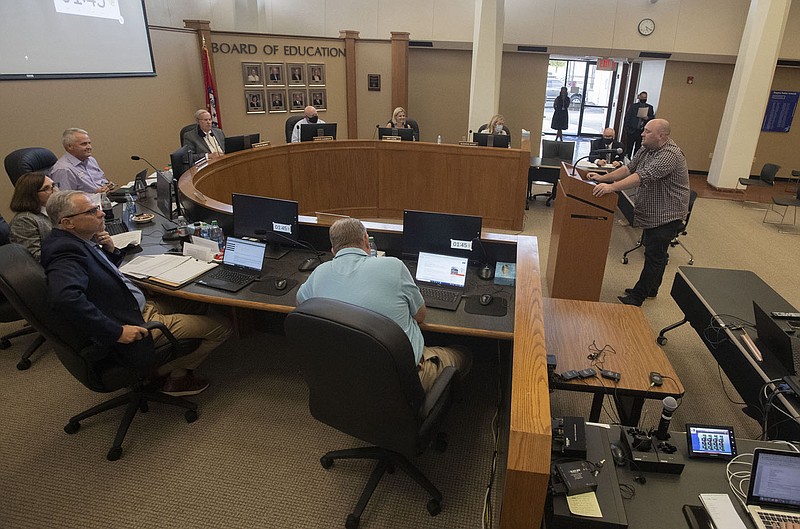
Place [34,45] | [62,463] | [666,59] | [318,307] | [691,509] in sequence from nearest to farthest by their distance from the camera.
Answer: [691,509], [318,307], [62,463], [34,45], [666,59]

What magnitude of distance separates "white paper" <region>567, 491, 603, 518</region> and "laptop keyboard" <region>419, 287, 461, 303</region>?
4.21 ft

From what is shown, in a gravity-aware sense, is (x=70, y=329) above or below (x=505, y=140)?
below

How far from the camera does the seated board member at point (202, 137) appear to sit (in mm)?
5848

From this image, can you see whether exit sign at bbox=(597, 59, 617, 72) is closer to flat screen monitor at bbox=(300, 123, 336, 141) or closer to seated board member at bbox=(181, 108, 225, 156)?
flat screen monitor at bbox=(300, 123, 336, 141)

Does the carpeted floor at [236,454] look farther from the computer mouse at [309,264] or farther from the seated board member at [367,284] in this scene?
the computer mouse at [309,264]

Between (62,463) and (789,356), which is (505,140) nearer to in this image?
(789,356)

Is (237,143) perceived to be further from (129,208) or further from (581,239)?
(581,239)

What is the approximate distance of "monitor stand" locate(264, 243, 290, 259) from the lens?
3.35 metres

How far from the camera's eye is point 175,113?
712 centimetres

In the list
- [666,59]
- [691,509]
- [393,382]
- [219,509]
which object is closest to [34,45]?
[219,509]

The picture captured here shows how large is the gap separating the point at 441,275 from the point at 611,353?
1.03 m

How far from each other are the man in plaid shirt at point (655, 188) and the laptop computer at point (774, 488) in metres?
2.49

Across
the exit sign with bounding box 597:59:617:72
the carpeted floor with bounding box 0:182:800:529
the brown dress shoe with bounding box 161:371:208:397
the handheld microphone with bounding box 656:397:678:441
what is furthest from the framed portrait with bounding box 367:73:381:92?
the handheld microphone with bounding box 656:397:678:441

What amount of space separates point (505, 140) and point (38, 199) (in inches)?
187
